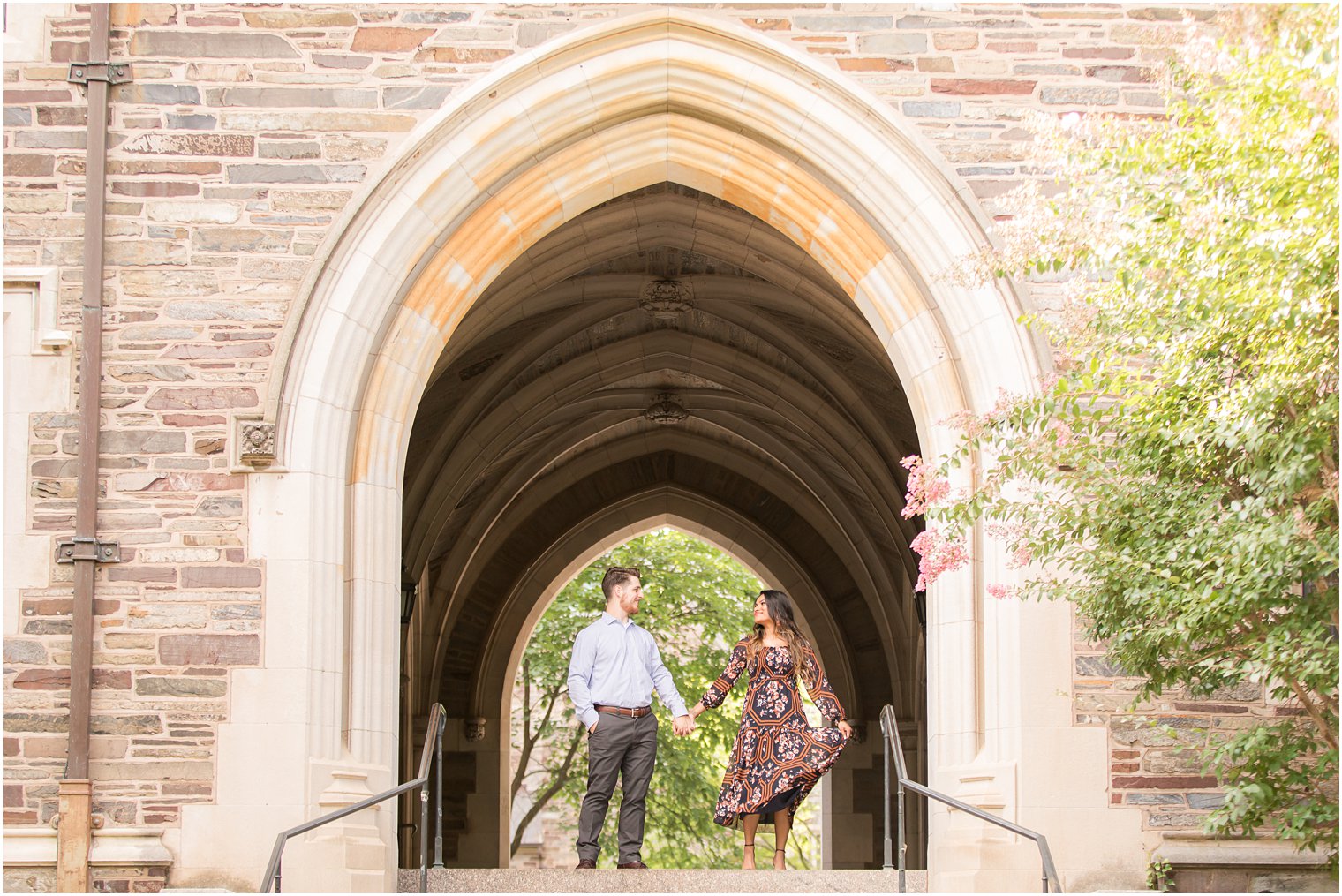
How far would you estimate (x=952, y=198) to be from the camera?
912 cm

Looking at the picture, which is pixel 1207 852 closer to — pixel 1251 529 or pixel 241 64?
pixel 1251 529

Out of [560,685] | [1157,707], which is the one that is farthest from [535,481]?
[1157,707]

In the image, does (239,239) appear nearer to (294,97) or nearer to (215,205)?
(215,205)

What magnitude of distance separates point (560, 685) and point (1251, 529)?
57.4 ft

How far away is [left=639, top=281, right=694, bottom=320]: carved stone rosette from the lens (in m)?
14.8

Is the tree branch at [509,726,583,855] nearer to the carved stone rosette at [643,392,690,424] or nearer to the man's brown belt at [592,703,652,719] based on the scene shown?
the carved stone rosette at [643,392,690,424]

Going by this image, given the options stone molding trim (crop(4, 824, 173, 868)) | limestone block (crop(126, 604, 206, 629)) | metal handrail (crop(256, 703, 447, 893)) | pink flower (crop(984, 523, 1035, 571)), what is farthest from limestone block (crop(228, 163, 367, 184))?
pink flower (crop(984, 523, 1035, 571))

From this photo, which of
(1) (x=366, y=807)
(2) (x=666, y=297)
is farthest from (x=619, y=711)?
(2) (x=666, y=297)

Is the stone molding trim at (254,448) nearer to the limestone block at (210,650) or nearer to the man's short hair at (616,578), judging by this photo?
the limestone block at (210,650)

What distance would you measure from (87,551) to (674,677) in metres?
16.1

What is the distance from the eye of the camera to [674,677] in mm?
24297

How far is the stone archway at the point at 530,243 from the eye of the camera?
8.67 meters

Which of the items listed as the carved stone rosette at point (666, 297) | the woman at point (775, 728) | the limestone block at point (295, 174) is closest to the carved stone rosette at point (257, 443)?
the limestone block at point (295, 174)

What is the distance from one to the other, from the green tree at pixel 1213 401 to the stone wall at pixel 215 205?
5.14ft
